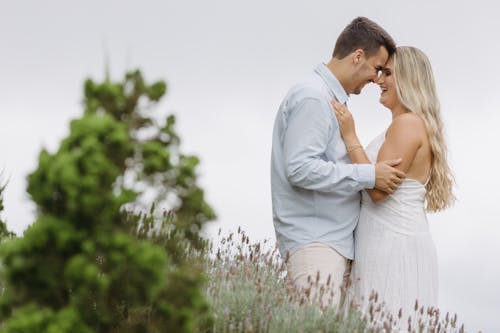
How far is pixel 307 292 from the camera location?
15.9ft

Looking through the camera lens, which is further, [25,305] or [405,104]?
[405,104]

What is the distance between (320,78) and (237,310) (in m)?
2.03

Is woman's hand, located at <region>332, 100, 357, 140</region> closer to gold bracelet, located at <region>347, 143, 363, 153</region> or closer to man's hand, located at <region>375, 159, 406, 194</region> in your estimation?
gold bracelet, located at <region>347, 143, 363, 153</region>

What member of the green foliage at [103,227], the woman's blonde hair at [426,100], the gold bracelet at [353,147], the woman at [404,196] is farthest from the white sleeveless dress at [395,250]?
the green foliage at [103,227]

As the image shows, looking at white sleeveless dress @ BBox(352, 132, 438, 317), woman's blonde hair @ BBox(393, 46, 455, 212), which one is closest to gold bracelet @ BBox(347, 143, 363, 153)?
white sleeveless dress @ BBox(352, 132, 438, 317)

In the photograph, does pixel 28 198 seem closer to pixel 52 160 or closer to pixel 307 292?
pixel 52 160

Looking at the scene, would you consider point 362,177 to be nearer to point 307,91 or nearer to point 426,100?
point 307,91

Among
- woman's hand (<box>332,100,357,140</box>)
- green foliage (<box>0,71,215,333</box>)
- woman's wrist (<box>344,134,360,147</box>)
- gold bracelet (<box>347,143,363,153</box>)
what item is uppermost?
woman's hand (<box>332,100,357,140</box>)

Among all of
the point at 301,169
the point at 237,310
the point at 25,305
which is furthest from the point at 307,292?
the point at 25,305

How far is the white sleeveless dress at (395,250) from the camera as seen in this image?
19.3 ft

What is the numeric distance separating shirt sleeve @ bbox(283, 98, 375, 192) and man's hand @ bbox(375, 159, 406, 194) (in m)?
0.08

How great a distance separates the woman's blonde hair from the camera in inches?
235

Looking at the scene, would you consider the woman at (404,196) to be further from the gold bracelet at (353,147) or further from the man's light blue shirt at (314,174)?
the man's light blue shirt at (314,174)

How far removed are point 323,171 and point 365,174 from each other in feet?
1.14
